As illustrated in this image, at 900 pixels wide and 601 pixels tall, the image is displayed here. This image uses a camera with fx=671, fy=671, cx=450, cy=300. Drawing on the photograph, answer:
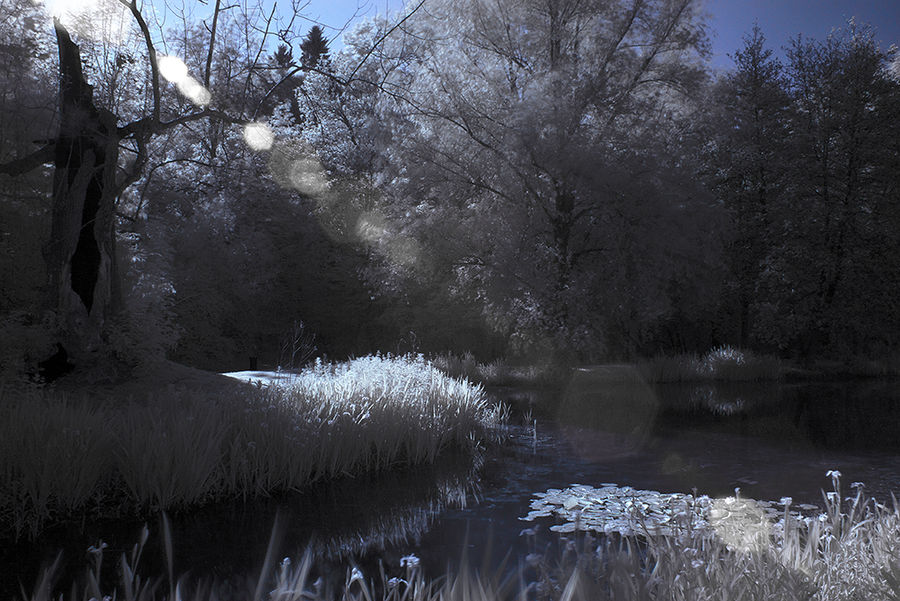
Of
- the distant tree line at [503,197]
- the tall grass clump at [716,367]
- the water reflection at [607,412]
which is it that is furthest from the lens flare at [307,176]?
the tall grass clump at [716,367]

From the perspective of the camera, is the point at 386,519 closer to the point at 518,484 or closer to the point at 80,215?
the point at 518,484

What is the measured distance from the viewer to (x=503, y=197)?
55.7 ft

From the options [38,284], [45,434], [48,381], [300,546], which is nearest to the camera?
[300,546]

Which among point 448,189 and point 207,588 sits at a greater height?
point 448,189

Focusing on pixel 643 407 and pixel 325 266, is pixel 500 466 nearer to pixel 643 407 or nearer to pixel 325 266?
pixel 643 407

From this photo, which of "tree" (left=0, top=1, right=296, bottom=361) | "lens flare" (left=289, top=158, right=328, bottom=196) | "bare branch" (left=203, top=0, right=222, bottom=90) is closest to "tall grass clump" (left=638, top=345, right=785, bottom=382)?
"lens flare" (left=289, top=158, right=328, bottom=196)

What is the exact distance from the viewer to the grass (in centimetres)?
527

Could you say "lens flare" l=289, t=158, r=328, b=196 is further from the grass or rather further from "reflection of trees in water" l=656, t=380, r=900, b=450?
the grass

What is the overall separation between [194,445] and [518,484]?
10.4 feet

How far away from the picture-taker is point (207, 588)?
423cm

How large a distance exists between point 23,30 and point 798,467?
14.6 m

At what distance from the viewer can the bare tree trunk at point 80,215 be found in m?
9.38

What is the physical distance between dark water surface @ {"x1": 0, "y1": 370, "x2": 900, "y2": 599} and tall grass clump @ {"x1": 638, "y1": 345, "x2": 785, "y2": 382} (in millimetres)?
4565

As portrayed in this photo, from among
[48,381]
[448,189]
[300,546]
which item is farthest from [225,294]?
[300,546]
